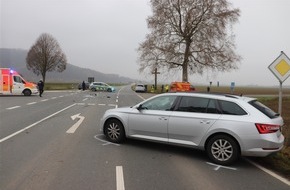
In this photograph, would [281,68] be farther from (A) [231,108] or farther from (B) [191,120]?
(B) [191,120]

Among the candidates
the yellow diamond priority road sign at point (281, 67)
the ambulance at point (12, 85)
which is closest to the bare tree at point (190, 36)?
the ambulance at point (12, 85)

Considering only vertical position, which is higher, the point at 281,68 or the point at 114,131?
the point at 281,68

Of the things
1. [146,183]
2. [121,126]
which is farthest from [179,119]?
[146,183]

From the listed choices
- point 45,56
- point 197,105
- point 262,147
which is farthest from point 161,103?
point 45,56

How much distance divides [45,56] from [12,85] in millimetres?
50628

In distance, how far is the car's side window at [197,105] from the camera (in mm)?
8078

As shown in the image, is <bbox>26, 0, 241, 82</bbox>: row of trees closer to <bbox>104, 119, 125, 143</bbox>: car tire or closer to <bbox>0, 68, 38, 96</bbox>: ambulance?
<bbox>0, 68, 38, 96</bbox>: ambulance

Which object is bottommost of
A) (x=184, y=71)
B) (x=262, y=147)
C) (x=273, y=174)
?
(x=273, y=174)

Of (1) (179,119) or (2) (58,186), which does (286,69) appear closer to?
(1) (179,119)

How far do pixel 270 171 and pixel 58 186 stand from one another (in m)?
4.25

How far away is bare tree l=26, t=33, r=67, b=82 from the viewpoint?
82812 mm

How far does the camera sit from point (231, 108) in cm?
784

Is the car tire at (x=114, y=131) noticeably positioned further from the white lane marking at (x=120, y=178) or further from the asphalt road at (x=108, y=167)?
the white lane marking at (x=120, y=178)

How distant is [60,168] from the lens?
672 centimetres
